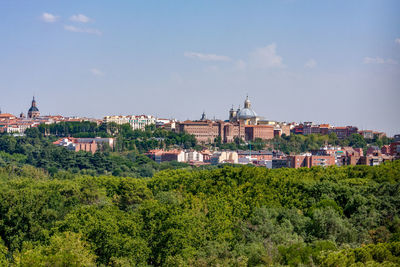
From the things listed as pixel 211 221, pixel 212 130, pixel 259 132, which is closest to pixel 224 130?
→ pixel 212 130

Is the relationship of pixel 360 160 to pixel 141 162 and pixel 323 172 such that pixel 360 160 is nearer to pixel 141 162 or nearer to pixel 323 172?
pixel 141 162

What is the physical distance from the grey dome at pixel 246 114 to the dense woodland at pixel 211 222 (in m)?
88.5

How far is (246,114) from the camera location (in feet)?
424

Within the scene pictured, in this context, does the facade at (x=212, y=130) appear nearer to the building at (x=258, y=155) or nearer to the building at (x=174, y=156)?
the building at (x=258, y=155)

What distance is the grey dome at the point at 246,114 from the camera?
422 ft

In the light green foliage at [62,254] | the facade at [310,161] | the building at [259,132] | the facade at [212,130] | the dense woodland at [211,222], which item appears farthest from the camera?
the building at [259,132]

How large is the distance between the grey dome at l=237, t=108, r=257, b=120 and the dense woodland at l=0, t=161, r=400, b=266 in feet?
290

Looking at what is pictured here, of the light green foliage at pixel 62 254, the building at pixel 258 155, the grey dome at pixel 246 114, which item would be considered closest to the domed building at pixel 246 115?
the grey dome at pixel 246 114

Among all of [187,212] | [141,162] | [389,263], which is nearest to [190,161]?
[141,162]

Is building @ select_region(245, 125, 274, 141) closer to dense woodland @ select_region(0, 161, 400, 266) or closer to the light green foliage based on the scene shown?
dense woodland @ select_region(0, 161, 400, 266)

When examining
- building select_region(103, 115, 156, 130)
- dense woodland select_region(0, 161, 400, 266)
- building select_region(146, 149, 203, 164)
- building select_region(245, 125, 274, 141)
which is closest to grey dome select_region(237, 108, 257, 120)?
building select_region(245, 125, 274, 141)

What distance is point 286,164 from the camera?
82.3m

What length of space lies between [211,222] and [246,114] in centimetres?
10404

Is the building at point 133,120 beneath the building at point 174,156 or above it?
above
